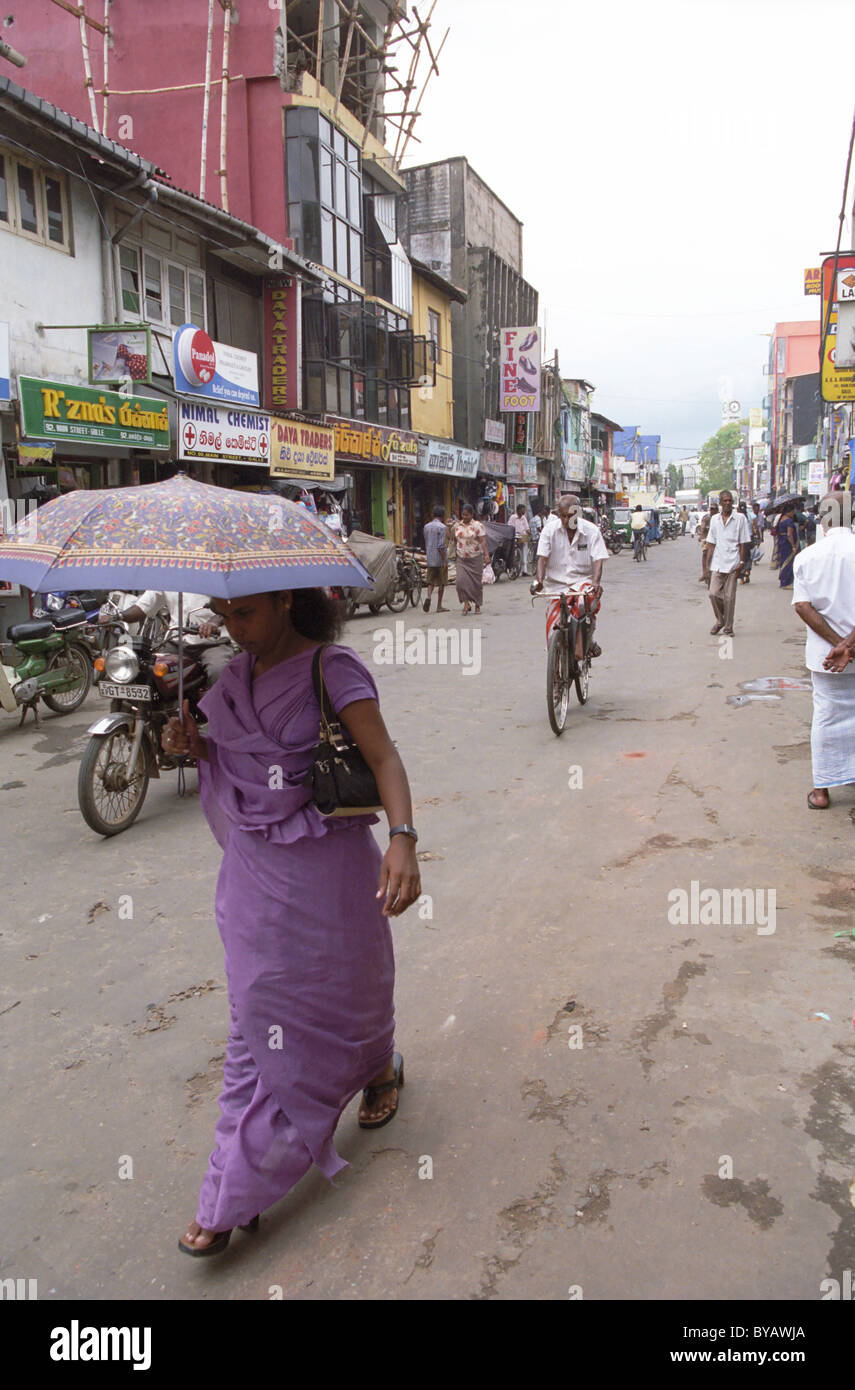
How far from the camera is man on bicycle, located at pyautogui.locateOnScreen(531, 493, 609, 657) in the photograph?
7938 mm

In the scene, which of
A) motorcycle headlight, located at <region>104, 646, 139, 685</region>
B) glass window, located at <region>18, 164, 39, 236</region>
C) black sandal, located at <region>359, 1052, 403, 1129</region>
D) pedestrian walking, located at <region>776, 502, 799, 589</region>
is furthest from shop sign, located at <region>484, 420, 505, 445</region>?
black sandal, located at <region>359, 1052, 403, 1129</region>

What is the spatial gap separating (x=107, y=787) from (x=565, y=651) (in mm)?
3673

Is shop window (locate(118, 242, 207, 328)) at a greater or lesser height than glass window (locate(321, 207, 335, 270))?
lesser

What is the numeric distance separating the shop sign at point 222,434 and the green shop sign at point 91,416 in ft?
1.79

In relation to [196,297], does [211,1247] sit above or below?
below

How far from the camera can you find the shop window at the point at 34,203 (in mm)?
11680

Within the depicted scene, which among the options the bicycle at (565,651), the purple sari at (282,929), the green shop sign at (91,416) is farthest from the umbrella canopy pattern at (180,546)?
the green shop sign at (91,416)

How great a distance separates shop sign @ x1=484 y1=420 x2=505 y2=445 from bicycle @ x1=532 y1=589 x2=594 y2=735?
2666 centimetres

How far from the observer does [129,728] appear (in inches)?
221

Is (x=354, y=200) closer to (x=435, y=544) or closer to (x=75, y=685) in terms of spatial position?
(x=435, y=544)

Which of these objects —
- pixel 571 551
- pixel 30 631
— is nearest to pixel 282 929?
pixel 571 551

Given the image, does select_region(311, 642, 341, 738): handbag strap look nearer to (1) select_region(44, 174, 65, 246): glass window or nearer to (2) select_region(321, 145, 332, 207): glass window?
(1) select_region(44, 174, 65, 246): glass window

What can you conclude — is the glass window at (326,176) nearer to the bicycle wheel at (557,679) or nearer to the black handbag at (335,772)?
the bicycle wheel at (557,679)

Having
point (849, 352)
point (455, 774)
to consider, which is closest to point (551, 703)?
point (455, 774)
